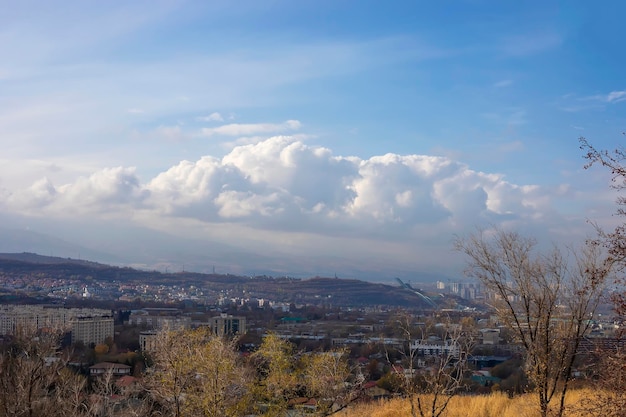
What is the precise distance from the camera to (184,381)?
33.2ft

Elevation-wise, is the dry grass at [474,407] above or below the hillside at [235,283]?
above

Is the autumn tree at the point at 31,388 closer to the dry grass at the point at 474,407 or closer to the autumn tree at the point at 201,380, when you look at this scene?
the autumn tree at the point at 201,380

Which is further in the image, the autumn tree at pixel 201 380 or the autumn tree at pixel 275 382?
the autumn tree at pixel 275 382

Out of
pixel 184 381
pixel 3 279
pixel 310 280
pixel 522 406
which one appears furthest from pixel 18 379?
pixel 310 280

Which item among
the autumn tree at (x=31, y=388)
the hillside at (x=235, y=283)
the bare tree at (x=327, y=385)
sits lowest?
the hillside at (x=235, y=283)

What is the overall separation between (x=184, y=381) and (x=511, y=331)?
5.04m

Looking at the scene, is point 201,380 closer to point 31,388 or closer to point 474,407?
point 474,407

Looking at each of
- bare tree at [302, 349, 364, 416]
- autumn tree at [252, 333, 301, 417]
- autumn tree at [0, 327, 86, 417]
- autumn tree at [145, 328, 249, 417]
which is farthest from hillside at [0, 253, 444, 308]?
autumn tree at [145, 328, 249, 417]

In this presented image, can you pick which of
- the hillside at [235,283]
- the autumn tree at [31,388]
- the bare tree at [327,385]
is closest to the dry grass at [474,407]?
the bare tree at [327,385]

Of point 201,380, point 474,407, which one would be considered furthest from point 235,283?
point 201,380

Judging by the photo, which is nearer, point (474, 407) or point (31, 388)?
point (474, 407)

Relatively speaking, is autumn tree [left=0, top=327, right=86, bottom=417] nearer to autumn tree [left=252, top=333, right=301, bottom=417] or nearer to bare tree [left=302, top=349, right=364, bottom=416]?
autumn tree [left=252, top=333, right=301, bottom=417]

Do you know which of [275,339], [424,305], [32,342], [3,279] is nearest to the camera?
[275,339]

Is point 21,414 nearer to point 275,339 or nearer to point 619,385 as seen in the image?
point 275,339
